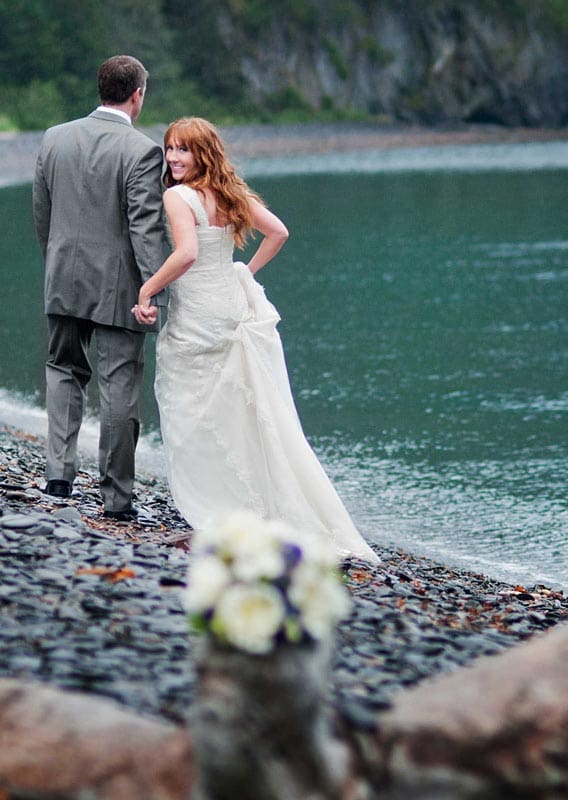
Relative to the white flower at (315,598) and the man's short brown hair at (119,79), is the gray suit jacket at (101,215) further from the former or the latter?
the white flower at (315,598)

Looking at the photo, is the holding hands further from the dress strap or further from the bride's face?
the bride's face

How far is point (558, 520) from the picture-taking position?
10.8 m

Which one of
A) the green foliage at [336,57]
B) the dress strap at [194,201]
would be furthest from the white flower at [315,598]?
the green foliage at [336,57]

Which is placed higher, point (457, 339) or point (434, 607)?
point (434, 607)

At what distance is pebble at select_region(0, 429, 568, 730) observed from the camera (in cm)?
434

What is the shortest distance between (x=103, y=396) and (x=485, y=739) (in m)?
4.18

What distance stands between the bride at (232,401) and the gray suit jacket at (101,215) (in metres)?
0.18

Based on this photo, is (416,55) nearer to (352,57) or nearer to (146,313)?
(352,57)

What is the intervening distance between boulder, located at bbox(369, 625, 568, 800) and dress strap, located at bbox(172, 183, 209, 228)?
3728 mm

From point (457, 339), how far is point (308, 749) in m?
16.9

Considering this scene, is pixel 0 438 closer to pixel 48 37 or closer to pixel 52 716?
pixel 52 716

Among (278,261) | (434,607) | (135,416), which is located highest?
(135,416)

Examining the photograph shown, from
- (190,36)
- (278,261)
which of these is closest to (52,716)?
(278,261)

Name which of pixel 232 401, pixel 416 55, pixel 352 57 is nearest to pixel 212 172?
pixel 232 401
